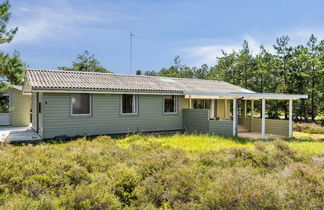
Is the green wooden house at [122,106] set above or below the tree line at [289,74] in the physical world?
below

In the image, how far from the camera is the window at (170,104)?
14.4m

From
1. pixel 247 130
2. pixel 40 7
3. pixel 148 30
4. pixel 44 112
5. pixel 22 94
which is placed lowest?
pixel 247 130

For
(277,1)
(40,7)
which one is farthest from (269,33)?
(40,7)

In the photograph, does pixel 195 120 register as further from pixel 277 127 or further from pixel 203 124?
pixel 277 127

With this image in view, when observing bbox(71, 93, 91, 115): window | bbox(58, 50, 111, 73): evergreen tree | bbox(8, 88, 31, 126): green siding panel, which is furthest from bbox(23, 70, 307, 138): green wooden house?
bbox(58, 50, 111, 73): evergreen tree

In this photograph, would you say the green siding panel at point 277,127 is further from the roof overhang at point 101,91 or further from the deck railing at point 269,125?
the roof overhang at point 101,91

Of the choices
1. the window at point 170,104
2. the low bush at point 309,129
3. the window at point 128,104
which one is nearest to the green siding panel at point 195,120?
the window at point 170,104

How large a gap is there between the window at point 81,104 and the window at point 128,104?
190cm

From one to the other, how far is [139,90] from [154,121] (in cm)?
215

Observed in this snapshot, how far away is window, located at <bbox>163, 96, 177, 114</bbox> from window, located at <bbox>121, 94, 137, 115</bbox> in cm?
210

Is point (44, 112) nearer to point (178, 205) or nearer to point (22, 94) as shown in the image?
point (22, 94)

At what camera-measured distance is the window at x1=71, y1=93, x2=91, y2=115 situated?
453 inches

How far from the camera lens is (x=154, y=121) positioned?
45.3 ft

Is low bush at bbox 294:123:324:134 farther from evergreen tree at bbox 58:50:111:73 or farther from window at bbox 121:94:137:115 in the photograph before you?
evergreen tree at bbox 58:50:111:73
